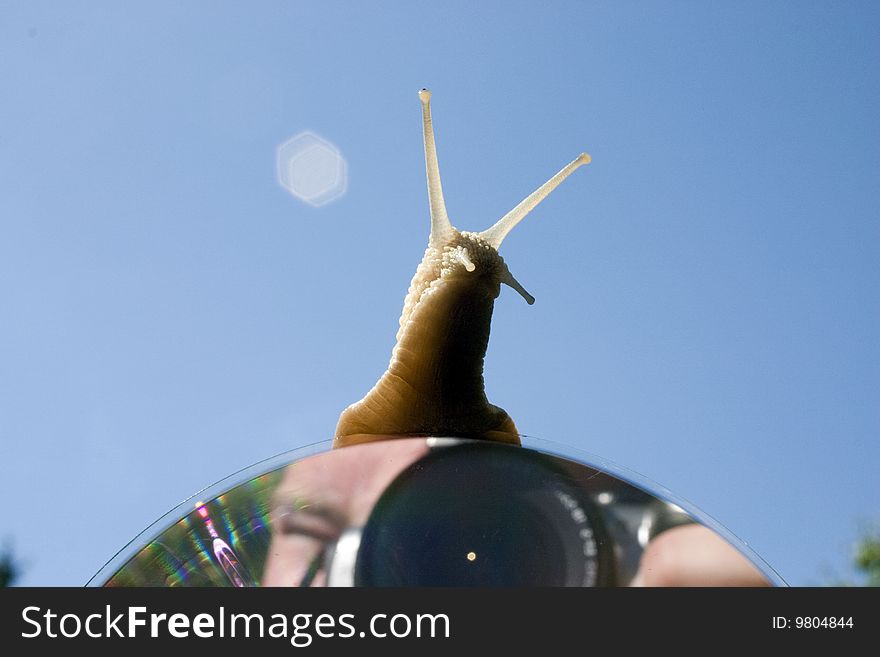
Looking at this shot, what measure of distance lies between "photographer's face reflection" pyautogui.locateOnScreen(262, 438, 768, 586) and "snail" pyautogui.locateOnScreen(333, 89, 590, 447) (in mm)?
197

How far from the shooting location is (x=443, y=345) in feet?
11.0

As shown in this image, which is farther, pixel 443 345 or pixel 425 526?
pixel 443 345

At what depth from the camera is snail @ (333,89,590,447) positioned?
257 cm

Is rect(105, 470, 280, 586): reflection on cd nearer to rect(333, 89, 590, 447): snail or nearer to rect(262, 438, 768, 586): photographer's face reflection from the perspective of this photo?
rect(262, 438, 768, 586): photographer's face reflection

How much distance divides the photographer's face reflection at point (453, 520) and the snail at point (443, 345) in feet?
0.65

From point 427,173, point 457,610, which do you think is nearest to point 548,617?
point 457,610

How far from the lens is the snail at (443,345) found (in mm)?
2566

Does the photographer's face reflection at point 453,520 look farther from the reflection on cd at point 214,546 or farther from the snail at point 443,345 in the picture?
the snail at point 443,345

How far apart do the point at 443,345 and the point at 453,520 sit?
203cm

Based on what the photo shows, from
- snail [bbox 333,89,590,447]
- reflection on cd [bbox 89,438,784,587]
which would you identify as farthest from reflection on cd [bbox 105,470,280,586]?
snail [bbox 333,89,590,447]

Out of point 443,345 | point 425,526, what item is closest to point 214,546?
point 425,526

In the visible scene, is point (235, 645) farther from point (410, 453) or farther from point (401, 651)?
point (410, 453)

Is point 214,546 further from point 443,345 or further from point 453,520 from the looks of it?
point 443,345

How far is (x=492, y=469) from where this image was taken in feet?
4.67
